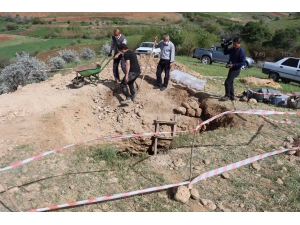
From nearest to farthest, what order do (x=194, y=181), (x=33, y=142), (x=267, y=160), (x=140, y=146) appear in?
(x=194, y=181) < (x=267, y=160) < (x=33, y=142) < (x=140, y=146)

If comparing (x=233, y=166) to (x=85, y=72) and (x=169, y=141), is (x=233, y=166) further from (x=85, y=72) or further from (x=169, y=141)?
(x=85, y=72)

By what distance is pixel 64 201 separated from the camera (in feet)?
12.1

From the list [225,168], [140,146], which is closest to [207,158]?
[225,168]

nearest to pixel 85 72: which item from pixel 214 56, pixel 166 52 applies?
pixel 166 52

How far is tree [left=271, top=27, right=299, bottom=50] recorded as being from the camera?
28.3m

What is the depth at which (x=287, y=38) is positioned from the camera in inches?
1129

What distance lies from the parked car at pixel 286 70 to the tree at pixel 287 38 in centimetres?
1995

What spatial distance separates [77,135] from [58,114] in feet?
2.52

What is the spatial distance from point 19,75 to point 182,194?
31.1 ft

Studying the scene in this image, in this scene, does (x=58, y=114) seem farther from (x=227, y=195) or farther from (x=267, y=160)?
(x=267, y=160)

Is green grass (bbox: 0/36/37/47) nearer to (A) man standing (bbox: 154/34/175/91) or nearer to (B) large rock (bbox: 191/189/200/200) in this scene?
(A) man standing (bbox: 154/34/175/91)

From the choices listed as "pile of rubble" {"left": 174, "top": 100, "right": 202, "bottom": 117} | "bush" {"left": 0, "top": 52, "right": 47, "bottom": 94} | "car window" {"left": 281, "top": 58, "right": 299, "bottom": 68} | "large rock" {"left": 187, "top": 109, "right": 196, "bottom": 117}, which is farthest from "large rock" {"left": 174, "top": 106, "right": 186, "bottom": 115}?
"car window" {"left": 281, "top": 58, "right": 299, "bottom": 68}

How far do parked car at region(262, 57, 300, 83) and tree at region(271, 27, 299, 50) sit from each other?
65.5 ft

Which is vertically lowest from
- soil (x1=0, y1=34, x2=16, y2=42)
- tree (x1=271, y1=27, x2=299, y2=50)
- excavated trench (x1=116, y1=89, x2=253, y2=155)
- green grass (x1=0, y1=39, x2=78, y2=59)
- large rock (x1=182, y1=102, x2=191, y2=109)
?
excavated trench (x1=116, y1=89, x2=253, y2=155)
